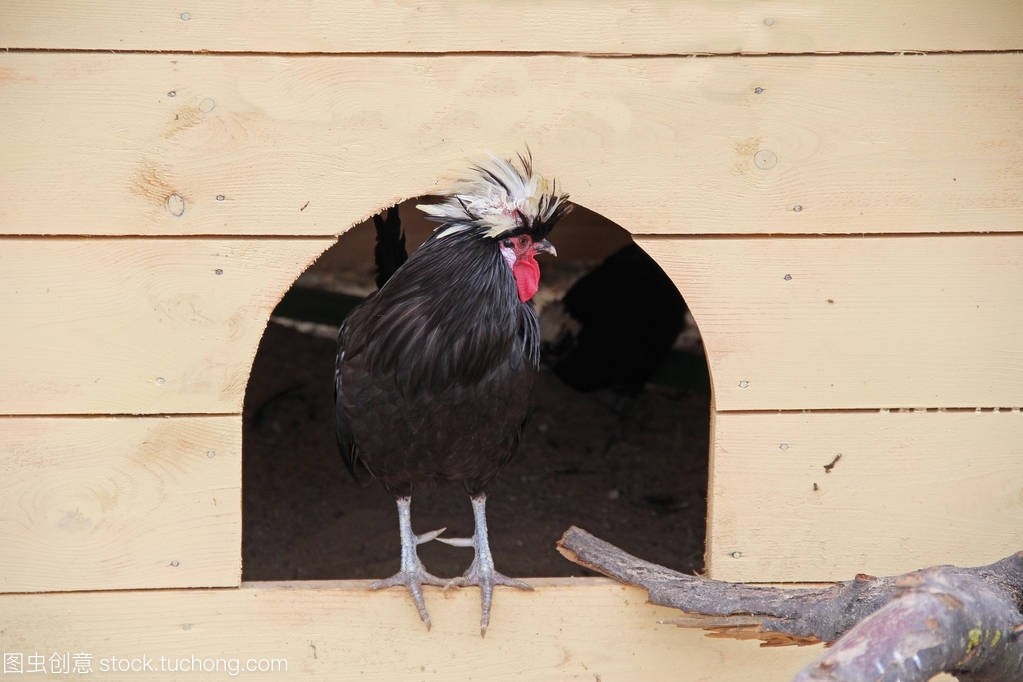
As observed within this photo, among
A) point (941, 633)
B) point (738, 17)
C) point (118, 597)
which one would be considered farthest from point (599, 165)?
point (118, 597)

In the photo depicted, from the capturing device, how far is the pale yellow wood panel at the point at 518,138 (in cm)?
222

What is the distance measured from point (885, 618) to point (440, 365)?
1.10 metres

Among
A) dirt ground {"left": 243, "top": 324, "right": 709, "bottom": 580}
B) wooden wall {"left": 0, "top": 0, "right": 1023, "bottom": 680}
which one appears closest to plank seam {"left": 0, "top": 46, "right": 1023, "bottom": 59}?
wooden wall {"left": 0, "top": 0, "right": 1023, "bottom": 680}

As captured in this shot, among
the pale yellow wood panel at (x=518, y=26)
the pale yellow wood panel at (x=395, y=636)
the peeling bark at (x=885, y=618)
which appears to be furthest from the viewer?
the pale yellow wood panel at (x=395, y=636)

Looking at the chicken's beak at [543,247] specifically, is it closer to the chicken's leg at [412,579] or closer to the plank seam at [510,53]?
the plank seam at [510,53]

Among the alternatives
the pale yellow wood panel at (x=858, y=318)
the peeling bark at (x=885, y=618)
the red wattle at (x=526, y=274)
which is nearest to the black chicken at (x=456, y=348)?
the red wattle at (x=526, y=274)

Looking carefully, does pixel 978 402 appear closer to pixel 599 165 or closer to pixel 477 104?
pixel 599 165

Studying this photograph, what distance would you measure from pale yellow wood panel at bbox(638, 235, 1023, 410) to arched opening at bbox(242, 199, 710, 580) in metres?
1.24

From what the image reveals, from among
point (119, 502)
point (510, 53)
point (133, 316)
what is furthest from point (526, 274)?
point (119, 502)

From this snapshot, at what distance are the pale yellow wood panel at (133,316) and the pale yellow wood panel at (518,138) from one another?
0.17ft

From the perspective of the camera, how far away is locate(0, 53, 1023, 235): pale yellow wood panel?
2219mm

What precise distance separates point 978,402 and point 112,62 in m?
1.99

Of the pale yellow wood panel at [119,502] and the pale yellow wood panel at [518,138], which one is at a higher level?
the pale yellow wood panel at [518,138]

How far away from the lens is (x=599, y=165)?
2.30 m
